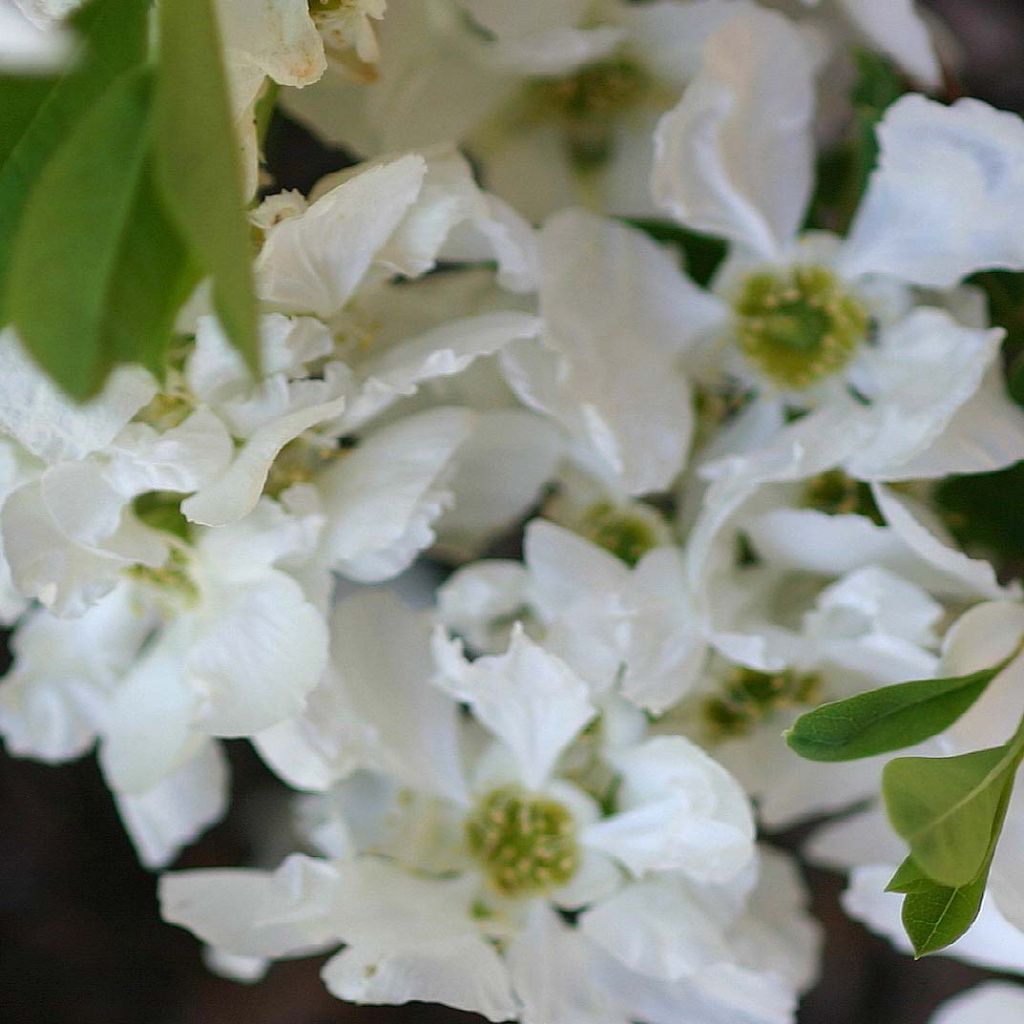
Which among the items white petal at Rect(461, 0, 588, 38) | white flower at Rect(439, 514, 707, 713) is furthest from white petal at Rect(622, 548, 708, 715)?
white petal at Rect(461, 0, 588, 38)

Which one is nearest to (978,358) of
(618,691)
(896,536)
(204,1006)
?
(896,536)

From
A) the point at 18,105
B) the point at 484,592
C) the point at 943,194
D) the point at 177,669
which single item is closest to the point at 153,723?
the point at 177,669

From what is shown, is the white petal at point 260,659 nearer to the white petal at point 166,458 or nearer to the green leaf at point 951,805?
the white petal at point 166,458

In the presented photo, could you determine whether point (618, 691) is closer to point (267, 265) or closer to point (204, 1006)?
point (267, 265)

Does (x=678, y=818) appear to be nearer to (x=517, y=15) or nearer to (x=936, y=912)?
(x=936, y=912)

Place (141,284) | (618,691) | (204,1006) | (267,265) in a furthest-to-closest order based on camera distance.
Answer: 1. (204,1006)
2. (618,691)
3. (267,265)
4. (141,284)

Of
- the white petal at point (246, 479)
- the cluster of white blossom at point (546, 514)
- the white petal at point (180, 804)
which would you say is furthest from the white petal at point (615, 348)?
the white petal at point (180, 804)

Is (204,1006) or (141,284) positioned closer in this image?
(141,284)
